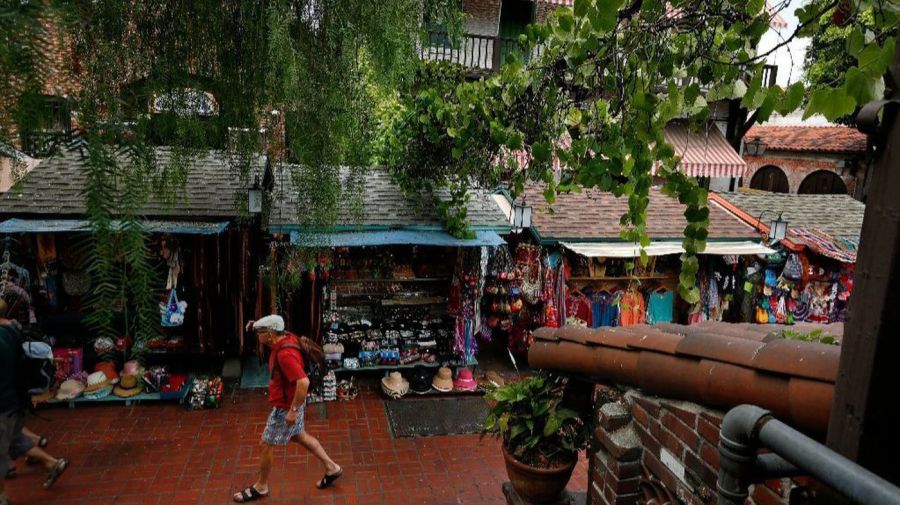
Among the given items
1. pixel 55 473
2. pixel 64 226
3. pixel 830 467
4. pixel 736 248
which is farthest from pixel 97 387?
pixel 736 248

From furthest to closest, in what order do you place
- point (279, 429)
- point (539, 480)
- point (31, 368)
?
point (279, 429), point (31, 368), point (539, 480)

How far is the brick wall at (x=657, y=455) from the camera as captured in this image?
1.88 m

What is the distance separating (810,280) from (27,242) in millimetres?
11376

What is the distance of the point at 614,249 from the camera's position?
7871 mm

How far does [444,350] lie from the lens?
318 inches

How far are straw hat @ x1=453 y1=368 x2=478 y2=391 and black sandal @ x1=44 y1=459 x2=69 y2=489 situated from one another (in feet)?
15.0

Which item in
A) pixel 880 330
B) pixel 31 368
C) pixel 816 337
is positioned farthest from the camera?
pixel 31 368

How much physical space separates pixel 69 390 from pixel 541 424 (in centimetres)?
619

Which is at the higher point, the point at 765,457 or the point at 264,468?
the point at 765,457

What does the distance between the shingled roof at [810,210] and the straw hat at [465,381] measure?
557 cm

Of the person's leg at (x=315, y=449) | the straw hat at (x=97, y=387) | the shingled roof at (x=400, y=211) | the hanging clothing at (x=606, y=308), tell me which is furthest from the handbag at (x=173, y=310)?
the hanging clothing at (x=606, y=308)

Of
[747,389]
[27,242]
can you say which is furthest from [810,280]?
[27,242]

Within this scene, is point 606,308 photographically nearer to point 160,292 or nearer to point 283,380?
point 283,380

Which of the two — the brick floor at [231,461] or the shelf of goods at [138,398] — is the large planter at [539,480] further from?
the shelf of goods at [138,398]
